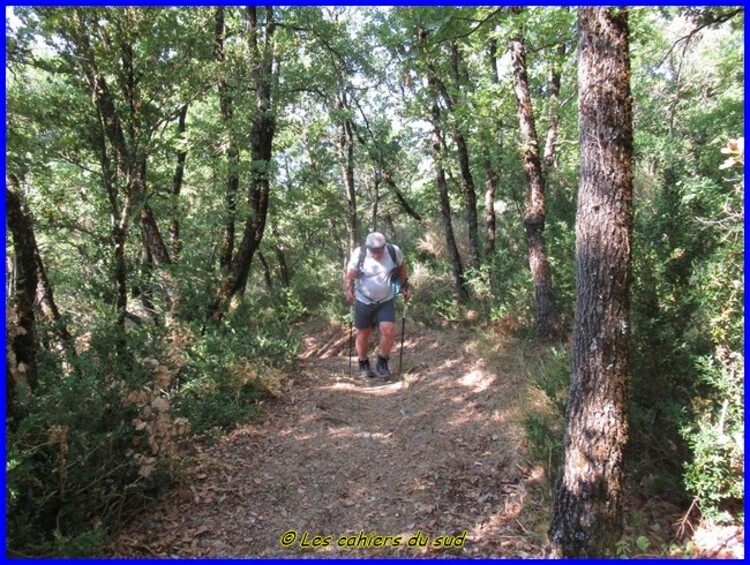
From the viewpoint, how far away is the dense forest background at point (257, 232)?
9.96 feet

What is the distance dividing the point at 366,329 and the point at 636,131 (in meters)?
11.2

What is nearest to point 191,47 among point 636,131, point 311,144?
point 311,144

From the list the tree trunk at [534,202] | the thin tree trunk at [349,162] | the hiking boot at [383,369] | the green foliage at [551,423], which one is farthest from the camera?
the thin tree trunk at [349,162]

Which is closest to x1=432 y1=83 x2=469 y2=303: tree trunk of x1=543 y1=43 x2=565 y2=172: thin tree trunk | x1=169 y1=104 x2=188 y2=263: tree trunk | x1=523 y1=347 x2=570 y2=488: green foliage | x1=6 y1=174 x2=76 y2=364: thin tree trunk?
x1=543 y1=43 x2=565 y2=172: thin tree trunk

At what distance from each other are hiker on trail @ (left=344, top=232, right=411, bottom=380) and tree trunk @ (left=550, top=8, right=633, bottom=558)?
11.4ft

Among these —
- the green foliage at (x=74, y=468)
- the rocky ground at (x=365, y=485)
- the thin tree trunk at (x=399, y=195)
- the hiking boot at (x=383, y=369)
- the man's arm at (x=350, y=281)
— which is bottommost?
the rocky ground at (x=365, y=485)

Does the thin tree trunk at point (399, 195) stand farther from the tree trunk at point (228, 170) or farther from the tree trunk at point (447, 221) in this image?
the tree trunk at point (228, 170)

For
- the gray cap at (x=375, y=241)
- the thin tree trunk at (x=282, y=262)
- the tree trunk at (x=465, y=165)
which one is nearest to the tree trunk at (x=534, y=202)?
the gray cap at (x=375, y=241)

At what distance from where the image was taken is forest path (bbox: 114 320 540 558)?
120 inches

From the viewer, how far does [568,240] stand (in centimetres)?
586

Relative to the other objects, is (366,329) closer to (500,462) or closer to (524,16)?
(500,462)

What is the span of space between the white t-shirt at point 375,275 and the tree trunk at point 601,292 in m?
3.48

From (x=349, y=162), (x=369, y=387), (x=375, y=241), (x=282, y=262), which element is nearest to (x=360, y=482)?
(x=369, y=387)

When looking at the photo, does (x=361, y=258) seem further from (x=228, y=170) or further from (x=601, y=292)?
(x=601, y=292)
